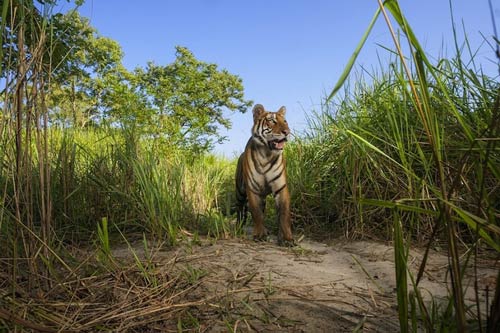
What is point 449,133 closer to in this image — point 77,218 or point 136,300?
point 136,300

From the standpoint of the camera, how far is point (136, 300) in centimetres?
192

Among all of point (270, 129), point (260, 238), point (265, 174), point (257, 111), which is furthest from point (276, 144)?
point (260, 238)

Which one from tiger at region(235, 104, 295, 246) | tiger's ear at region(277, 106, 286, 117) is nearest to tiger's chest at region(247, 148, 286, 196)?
tiger at region(235, 104, 295, 246)

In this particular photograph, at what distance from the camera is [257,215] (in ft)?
11.8

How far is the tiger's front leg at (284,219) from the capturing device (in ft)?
11.1

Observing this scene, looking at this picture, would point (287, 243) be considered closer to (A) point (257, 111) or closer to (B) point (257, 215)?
(B) point (257, 215)

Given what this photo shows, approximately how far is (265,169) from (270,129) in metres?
0.42

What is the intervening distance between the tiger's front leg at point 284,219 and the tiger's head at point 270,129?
0.46 m

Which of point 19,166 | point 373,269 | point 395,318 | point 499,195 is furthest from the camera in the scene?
point 499,195

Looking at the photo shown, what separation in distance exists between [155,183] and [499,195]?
2.64m

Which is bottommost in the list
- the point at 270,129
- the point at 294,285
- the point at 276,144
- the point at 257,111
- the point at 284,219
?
the point at 294,285

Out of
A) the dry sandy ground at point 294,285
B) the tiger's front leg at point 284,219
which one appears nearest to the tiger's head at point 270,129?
the tiger's front leg at point 284,219

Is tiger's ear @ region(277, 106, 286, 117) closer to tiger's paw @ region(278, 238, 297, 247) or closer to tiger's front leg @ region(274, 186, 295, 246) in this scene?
tiger's front leg @ region(274, 186, 295, 246)

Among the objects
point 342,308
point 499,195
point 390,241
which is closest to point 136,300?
point 342,308
